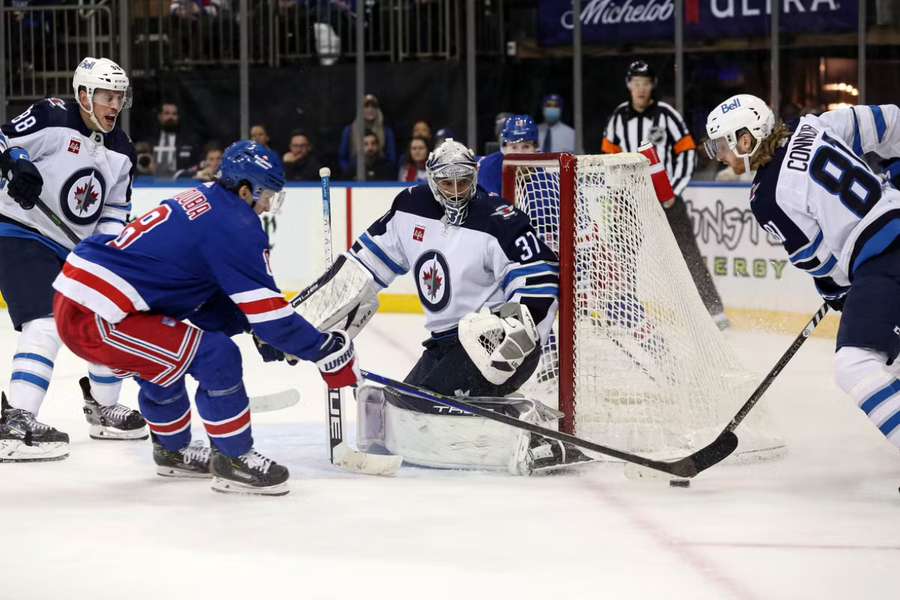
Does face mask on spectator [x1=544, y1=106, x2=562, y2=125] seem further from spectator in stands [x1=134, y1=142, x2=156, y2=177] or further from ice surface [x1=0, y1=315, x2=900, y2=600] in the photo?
ice surface [x1=0, y1=315, x2=900, y2=600]

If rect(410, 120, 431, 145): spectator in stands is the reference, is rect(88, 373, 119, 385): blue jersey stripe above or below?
below

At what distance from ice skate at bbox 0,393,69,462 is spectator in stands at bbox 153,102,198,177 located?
4.48m

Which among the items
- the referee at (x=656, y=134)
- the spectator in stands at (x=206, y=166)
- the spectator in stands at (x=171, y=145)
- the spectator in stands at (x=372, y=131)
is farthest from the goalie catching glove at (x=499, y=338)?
the spectator in stands at (x=171, y=145)

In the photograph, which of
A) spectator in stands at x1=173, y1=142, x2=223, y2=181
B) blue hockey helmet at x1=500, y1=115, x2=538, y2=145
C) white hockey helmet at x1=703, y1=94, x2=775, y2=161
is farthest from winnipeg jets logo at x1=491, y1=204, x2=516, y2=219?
spectator in stands at x1=173, y1=142, x2=223, y2=181

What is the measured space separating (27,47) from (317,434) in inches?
195

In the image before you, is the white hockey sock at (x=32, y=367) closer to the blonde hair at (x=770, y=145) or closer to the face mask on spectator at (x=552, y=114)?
the blonde hair at (x=770, y=145)

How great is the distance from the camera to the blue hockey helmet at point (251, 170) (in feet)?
10.9

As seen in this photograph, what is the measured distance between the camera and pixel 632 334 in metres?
4.11

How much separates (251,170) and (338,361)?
0.48 metres

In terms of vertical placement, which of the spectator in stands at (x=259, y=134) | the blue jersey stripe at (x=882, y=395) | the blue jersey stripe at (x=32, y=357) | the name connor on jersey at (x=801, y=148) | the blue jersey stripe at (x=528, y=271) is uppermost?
the spectator in stands at (x=259, y=134)

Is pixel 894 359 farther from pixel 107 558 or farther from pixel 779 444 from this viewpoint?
pixel 107 558

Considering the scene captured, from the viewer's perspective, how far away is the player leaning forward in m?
3.68

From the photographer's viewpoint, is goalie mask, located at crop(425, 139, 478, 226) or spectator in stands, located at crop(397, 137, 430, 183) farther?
spectator in stands, located at crop(397, 137, 430, 183)

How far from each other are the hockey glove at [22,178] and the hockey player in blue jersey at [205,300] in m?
0.64
